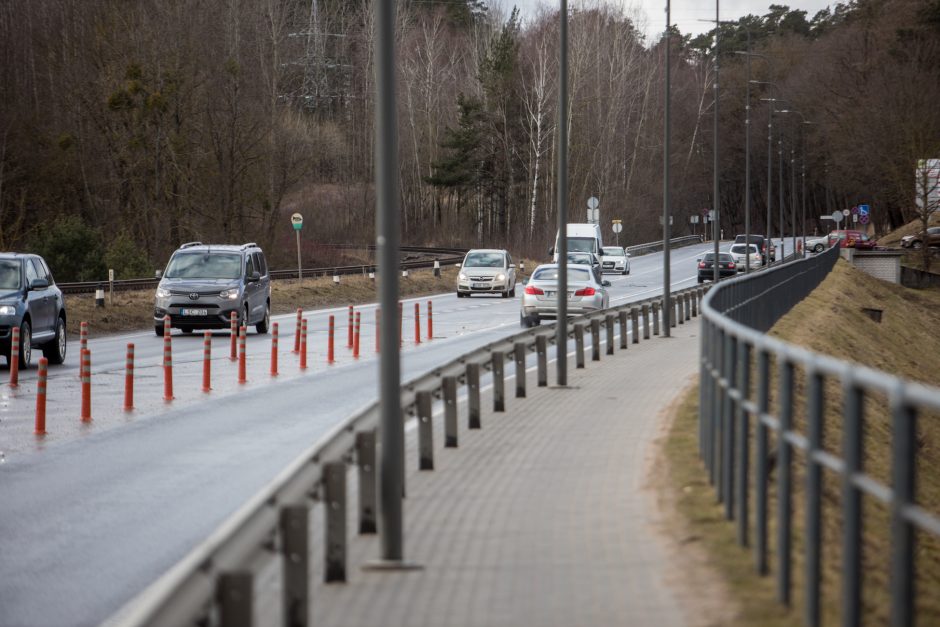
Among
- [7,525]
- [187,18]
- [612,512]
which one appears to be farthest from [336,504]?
[187,18]

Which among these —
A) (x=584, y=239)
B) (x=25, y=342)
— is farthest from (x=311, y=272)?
(x=25, y=342)

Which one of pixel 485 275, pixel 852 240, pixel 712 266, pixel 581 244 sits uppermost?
pixel 581 244

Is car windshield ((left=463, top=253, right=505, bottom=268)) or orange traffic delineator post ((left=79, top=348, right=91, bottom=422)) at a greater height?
car windshield ((left=463, top=253, right=505, bottom=268))

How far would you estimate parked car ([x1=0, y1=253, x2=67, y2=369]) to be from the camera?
2356cm

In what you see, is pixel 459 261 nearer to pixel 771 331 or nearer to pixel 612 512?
pixel 771 331

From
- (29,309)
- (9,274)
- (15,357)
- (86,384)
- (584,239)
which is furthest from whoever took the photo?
(584,239)

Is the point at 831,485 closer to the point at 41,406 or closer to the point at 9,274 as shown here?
the point at 41,406

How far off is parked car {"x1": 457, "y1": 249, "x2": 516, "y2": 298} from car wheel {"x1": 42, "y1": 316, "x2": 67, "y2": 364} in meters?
27.6

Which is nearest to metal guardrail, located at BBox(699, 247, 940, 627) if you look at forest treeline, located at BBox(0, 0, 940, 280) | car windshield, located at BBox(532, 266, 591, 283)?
Result: car windshield, located at BBox(532, 266, 591, 283)

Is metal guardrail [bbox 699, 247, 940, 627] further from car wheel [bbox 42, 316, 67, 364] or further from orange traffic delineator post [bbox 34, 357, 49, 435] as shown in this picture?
car wheel [bbox 42, 316, 67, 364]

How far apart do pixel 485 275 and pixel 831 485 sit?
38149 mm

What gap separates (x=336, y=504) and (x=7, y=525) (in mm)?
3508

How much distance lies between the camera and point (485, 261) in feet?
178

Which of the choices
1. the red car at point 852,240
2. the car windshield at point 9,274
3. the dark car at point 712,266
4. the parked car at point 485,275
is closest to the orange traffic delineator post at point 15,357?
the car windshield at point 9,274
